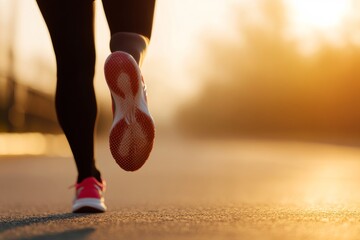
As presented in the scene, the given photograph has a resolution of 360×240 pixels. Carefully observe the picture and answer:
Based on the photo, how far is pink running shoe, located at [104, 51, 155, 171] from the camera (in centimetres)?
344

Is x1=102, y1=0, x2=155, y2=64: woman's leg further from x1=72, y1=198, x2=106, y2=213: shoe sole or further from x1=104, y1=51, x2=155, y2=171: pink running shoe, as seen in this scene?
x1=72, y1=198, x2=106, y2=213: shoe sole

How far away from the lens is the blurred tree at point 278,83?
5781cm

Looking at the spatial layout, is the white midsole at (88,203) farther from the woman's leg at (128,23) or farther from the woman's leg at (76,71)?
the woman's leg at (128,23)

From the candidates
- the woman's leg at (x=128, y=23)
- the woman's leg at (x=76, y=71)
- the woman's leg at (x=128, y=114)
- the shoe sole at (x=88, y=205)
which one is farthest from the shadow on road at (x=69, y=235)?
the woman's leg at (x=128, y=23)

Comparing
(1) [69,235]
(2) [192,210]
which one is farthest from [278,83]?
(1) [69,235]

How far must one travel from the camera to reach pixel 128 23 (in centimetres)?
383

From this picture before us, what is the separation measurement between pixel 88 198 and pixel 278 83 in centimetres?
6832

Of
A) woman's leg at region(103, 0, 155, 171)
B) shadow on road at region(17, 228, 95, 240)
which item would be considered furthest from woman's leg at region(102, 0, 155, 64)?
shadow on road at region(17, 228, 95, 240)

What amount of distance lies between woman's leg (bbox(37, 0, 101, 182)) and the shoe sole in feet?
0.43

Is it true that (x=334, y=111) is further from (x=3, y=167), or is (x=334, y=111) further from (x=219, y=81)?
(x=3, y=167)

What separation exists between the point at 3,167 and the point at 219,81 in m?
76.0

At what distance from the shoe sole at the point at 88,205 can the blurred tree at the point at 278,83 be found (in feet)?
148

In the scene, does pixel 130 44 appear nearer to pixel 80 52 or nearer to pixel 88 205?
pixel 80 52

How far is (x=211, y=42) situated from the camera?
77562 mm
